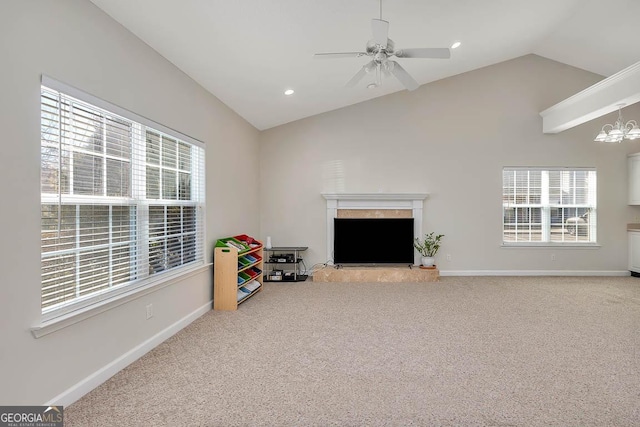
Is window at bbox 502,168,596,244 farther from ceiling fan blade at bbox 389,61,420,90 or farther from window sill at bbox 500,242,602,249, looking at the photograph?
ceiling fan blade at bbox 389,61,420,90

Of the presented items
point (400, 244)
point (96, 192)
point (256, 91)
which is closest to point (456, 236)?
point (400, 244)

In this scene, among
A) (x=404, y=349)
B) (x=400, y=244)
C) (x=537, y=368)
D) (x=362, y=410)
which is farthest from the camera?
(x=400, y=244)

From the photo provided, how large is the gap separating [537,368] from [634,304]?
119 inches

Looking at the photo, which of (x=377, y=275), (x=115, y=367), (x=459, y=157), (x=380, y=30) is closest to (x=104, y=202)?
(x=115, y=367)

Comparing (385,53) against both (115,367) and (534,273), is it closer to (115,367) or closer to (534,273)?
(115,367)

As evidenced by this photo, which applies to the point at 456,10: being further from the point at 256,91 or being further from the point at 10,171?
the point at 10,171

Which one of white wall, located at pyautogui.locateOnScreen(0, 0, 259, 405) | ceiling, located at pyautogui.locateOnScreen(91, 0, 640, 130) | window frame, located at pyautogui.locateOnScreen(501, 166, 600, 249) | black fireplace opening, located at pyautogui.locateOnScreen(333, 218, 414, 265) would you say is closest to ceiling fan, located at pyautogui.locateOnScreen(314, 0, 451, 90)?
ceiling, located at pyautogui.locateOnScreen(91, 0, 640, 130)

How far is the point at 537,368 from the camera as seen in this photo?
2.64 meters

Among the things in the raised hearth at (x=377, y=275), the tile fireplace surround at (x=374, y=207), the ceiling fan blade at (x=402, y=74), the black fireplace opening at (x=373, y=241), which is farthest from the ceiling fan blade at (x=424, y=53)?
the raised hearth at (x=377, y=275)

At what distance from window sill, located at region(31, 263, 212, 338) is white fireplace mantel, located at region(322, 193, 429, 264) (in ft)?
10.4

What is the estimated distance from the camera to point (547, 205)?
250 inches

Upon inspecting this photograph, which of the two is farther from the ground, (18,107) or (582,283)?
(18,107)

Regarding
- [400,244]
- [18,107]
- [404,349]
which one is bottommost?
[404,349]

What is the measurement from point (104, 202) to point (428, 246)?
5138mm
